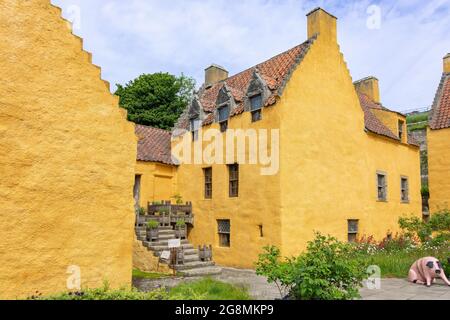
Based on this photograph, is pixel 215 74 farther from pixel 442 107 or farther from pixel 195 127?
pixel 442 107

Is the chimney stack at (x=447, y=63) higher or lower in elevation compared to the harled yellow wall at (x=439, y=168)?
higher

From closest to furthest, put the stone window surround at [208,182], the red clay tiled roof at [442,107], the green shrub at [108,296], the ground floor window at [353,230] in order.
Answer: the green shrub at [108,296] < the ground floor window at [353,230] < the stone window surround at [208,182] < the red clay tiled roof at [442,107]

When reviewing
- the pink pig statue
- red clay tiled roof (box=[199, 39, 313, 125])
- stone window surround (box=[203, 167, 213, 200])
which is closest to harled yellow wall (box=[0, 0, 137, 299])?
red clay tiled roof (box=[199, 39, 313, 125])

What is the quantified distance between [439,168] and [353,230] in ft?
23.5

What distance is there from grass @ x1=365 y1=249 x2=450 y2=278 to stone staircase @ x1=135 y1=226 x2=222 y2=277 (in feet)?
19.5

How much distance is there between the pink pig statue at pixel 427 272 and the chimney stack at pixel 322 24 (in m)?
10.6

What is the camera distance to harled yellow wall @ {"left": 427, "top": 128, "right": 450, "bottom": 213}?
20000 mm

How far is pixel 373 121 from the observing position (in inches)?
794

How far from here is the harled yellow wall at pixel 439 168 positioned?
20.0 meters

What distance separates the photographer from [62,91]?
30.6 feet

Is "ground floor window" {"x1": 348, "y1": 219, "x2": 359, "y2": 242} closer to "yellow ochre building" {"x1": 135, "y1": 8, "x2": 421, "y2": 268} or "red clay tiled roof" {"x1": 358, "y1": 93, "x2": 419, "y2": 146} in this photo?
"yellow ochre building" {"x1": 135, "y1": 8, "x2": 421, "y2": 268}

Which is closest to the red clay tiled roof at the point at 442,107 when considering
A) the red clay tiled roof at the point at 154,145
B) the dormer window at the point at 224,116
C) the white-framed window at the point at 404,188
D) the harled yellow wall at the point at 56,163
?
the white-framed window at the point at 404,188

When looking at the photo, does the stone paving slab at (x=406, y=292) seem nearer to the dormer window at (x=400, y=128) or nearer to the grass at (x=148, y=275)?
the grass at (x=148, y=275)

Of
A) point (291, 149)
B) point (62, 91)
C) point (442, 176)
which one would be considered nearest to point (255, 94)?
point (291, 149)
